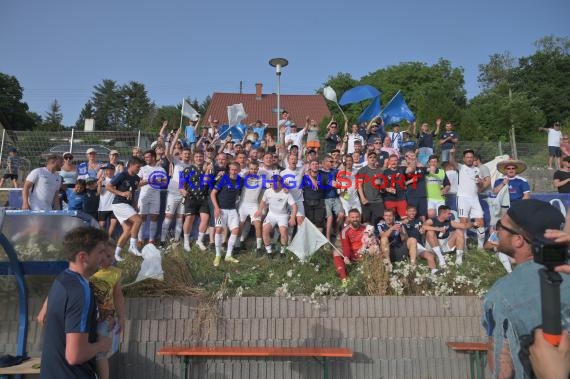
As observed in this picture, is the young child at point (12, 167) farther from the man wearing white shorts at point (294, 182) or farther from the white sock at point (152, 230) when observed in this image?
the man wearing white shorts at point (294, 182)

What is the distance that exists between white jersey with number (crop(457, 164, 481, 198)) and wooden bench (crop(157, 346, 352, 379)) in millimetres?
4612

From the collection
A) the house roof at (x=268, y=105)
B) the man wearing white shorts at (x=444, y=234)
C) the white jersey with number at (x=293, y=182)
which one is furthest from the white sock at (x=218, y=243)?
the house roof at (x=268, y=105)

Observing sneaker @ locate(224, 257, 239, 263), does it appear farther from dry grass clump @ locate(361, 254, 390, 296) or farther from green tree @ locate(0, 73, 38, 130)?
green tree @ locate(0, 73, 38, 130)

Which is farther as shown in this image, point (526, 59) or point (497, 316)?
point (526, 59)

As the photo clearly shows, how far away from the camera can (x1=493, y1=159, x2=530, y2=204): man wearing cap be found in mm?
8367

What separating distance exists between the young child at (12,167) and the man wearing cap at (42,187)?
4.84 metres

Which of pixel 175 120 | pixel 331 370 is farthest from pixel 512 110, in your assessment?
pixel 175 120

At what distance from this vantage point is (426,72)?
4822 cm

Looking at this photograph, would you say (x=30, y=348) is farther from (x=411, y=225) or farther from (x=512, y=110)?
(x=512, y=110)

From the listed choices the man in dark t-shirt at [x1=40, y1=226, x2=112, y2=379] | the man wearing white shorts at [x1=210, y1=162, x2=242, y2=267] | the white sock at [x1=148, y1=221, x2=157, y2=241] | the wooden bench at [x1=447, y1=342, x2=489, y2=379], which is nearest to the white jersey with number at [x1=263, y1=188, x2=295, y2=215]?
the man wearing white shorts at [x1=210, y1=162, x2=242, y2=267]

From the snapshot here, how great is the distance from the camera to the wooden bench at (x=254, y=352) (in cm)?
526

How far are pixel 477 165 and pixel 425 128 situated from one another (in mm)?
3805

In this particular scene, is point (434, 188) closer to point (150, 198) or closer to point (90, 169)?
point (150, 198)

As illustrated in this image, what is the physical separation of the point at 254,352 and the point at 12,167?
1013cm
